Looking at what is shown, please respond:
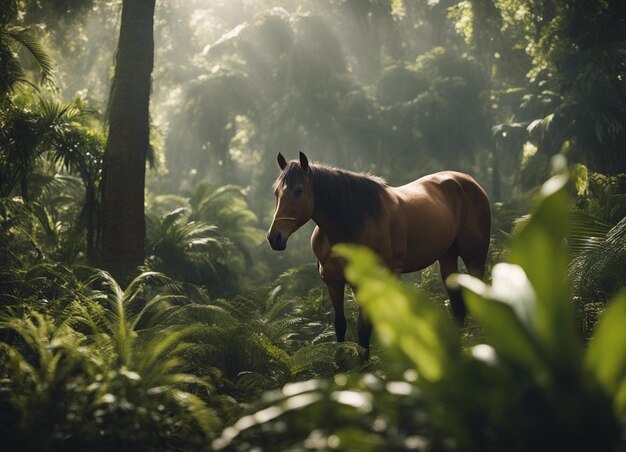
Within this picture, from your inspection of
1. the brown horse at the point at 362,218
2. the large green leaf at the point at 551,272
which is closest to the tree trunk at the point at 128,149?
the brown horse at the point at 362,218

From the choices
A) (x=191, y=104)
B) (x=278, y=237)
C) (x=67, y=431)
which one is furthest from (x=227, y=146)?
(x=67, y=431)

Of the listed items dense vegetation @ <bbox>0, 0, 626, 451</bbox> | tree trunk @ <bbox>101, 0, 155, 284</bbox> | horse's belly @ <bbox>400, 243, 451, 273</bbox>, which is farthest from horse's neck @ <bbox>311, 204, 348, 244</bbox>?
tree trunk @ <bbox>101, 0, 155, 284</bbox>

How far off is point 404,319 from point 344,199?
3.55 meters

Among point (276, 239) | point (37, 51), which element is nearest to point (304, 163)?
point (276, 239)

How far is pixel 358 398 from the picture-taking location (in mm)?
2020

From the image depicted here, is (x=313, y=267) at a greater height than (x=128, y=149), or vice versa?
(x=128, y=149)

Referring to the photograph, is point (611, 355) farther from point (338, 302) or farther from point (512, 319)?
point (338, 302)

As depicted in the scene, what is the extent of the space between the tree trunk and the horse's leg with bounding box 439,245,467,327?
350cm

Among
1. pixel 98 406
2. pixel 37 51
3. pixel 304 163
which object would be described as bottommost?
pixel 98 406

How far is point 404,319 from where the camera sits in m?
1.92

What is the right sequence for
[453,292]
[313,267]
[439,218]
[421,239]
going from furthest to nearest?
[313,267] < [453,292] < [439,218] < [421,239]

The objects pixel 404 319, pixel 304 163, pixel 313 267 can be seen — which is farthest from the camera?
pixel 313 267

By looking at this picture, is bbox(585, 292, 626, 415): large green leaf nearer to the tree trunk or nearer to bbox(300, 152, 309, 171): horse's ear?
bbox(300, 152, 309, 171): horse's ear

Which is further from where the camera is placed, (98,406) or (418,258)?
(418,258)
